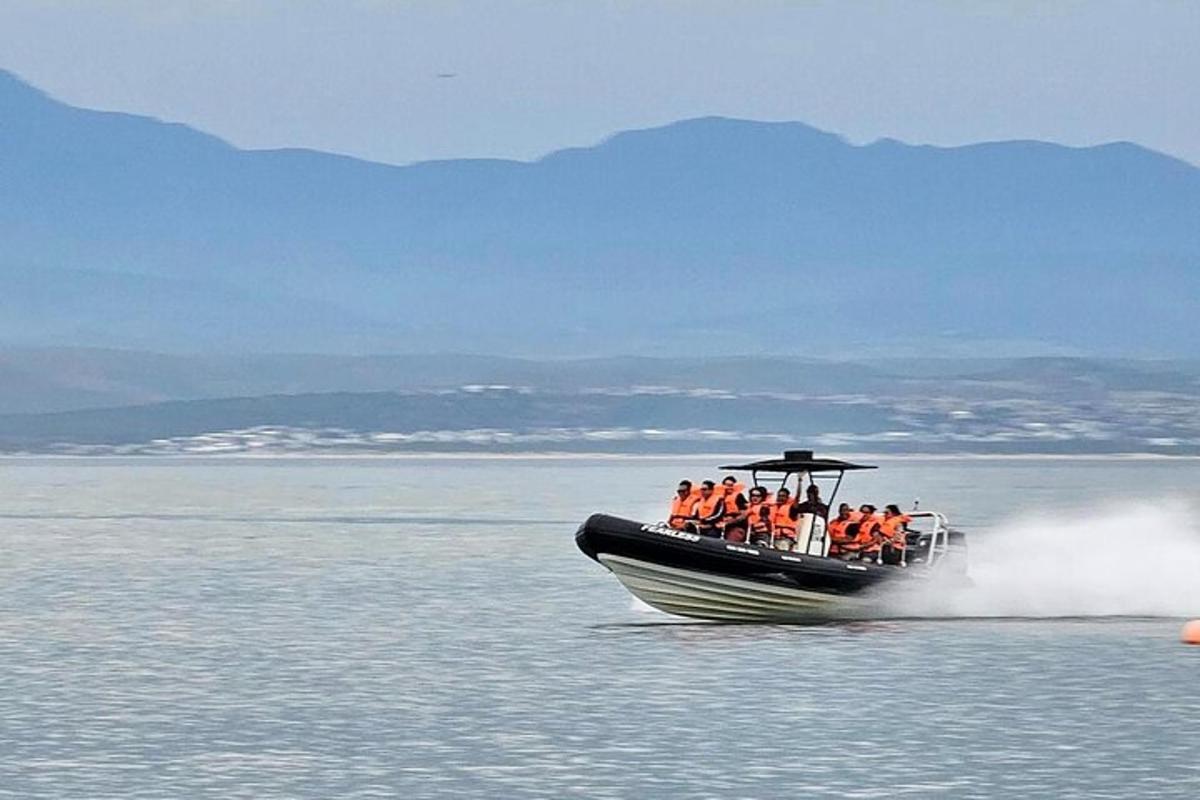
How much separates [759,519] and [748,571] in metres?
0.96

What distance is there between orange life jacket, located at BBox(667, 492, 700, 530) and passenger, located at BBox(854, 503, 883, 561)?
2.99 meters

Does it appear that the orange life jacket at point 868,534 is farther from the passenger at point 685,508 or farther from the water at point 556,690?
the passenger at point 685,508

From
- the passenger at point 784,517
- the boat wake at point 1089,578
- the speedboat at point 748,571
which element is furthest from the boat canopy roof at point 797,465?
the boat wake at point 1089,578

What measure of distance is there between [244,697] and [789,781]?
11.4 metres

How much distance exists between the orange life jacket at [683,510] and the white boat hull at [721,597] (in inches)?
31.9

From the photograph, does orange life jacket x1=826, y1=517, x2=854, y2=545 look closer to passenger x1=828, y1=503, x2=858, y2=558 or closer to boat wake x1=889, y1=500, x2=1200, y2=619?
passenger x1=828, y1=503, x2=858, y2=558

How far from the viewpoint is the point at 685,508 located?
48406 millimetres

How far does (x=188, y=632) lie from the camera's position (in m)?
54.1

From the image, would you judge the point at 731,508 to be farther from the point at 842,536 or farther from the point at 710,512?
the point at 842,536

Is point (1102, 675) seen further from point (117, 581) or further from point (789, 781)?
point (117, 581)

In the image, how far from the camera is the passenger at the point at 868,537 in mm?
48875

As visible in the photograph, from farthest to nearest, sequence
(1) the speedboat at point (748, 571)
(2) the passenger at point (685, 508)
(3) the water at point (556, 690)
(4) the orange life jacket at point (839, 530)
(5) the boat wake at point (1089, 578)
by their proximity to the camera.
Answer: (5) the boat wake at point (1089, 578) → (4) the orange life jacket at point (839, 530) → (2) the passenger at point (685, 508) → (1) the speedboat at point (748, 571) → (3) the water at point (556, 690)

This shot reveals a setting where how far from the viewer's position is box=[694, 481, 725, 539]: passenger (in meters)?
48.2

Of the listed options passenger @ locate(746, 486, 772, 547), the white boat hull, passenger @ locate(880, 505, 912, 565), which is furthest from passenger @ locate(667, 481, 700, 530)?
passenger @ locate(880, 505, 912, 565)
